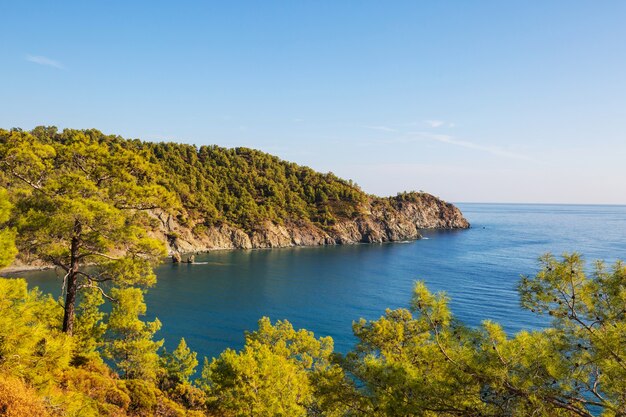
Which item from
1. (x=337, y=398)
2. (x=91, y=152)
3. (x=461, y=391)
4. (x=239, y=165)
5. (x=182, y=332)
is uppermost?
(x=239, y=165)

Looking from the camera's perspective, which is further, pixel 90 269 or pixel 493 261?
pixel 493 261

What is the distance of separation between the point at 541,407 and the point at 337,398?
304 inches

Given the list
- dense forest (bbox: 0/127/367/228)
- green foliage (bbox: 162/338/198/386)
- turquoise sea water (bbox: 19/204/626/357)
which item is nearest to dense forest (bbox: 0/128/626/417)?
green foliage (bbox: 162/338/198/386)

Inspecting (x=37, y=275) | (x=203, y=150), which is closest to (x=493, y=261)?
(x=37, y=275)

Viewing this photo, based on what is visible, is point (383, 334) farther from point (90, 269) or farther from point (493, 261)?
point (493, 261)

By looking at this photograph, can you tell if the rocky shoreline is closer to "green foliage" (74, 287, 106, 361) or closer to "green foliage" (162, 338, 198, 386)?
"green foliage" (162, 338, 198, 386)

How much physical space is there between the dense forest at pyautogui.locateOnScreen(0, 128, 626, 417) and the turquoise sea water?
24.7 m

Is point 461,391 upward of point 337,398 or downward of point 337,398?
upward

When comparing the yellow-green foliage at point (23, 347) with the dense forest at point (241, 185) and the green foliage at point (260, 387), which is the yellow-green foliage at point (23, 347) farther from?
the dense forest at point (241, 185)

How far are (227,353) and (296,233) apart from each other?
12029 centimetres

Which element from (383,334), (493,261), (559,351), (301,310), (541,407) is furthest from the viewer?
(493,261)

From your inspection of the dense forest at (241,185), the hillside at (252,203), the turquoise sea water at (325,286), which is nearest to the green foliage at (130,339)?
the turquoise sea water at (325,286)

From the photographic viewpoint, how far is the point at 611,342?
8.58m

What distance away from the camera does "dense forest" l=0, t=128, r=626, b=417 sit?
9.34m
